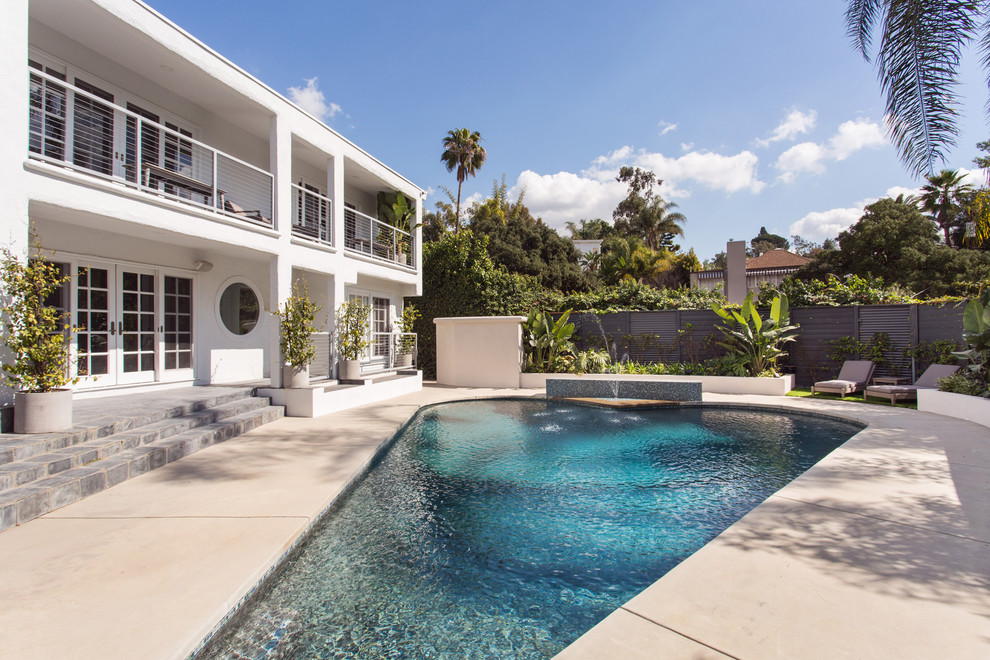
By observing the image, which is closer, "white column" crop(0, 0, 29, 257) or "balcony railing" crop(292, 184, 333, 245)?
"white column" crop(0, 0, 29, 257)

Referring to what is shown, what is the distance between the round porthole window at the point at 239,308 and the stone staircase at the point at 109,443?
8.71 feet

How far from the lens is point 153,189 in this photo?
26.8 feet

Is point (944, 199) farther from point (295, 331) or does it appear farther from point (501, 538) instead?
point (501, 538)

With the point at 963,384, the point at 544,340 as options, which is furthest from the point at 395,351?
the point at 963,384

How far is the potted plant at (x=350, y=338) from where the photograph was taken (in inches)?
462

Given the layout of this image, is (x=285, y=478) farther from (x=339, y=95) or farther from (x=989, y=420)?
(x=339, y=95)

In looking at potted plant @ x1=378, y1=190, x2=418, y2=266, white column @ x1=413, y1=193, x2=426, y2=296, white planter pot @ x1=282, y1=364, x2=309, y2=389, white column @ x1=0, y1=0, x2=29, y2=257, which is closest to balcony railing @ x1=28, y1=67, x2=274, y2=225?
white column @ x1=0, y1=0, x2=29, y2=257

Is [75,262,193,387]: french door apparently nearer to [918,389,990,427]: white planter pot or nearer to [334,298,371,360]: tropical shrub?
[334,298,371,360]: tropical shrub

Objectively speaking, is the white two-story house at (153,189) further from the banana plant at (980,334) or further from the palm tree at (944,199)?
the palm tree at (944,199)

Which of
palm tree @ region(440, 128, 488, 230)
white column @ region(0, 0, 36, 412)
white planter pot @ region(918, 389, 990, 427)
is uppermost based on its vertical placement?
palm tree @ region(440, 128, 488, 230)

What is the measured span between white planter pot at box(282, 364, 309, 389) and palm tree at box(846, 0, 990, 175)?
975 cm

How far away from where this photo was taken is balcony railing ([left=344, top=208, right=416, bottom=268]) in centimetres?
1509

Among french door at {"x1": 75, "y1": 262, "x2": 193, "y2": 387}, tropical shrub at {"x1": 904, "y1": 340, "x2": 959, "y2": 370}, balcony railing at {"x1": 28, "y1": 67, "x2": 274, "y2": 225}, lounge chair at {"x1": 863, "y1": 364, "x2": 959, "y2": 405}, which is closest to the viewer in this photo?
balcony railing at {"x1": 28, "y1": 67, "x2": 274, "y2": 225}

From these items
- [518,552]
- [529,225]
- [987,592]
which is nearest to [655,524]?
[518,552]
